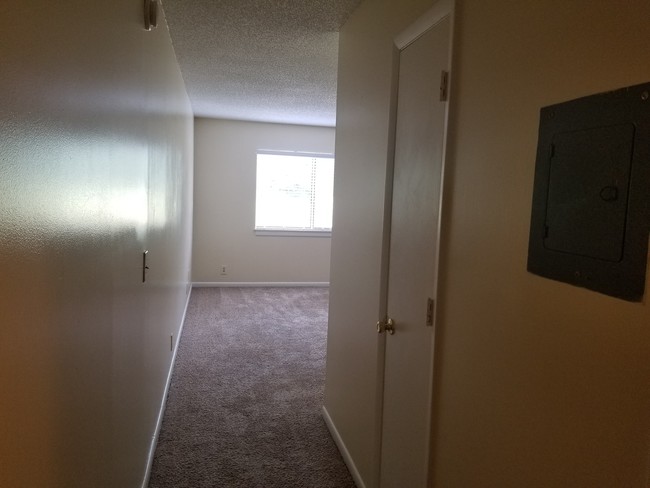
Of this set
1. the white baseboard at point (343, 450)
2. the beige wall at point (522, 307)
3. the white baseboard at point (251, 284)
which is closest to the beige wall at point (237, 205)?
the white baseboard at point (251, 284)

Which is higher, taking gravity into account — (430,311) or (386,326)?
(430,311)

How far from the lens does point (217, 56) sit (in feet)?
12.1

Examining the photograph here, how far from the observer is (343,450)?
108 inches

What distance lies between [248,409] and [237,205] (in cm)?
452

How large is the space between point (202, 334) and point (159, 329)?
81.9 inches

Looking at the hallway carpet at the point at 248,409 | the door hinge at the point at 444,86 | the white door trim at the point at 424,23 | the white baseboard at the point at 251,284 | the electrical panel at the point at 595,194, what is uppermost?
the white door trim at the point at 424,23

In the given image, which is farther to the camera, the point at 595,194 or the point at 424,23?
the point at 424,23

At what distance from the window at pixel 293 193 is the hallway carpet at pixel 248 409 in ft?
7.24

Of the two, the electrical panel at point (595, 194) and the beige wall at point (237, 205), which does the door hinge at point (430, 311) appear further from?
the beige wall at point (237, 205)

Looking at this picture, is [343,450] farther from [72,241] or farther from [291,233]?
[291,233]

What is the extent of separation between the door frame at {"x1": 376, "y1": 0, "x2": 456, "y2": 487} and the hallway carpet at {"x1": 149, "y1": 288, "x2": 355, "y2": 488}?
713 mm

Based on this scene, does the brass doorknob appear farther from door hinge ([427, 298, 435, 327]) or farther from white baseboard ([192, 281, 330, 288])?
white baseboard ([192, 281, 330, 288])

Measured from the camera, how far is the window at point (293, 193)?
24.5 feet

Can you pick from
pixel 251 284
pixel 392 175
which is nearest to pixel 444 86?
pixel 392 175
